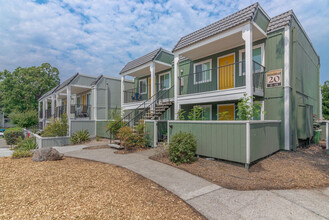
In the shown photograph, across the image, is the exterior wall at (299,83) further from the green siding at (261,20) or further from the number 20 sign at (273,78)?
the green siding at (261,20)

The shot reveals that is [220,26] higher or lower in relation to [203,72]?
higher

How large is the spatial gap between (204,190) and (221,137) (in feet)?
7.59

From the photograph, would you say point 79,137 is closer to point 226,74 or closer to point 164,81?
point 164,81

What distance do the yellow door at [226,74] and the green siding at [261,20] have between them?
1.82 metres

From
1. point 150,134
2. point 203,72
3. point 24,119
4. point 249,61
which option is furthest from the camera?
point 24,119

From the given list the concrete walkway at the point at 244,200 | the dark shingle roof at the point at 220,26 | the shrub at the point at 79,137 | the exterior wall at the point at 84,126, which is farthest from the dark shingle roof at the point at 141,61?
the concrete walkway at the point at 244,200

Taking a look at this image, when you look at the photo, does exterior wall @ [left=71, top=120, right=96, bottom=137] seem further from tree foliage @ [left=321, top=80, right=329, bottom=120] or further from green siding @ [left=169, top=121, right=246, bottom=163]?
tree foliage @ [left=321, top=80, right=329, bottom=120]

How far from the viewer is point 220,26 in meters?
7.80

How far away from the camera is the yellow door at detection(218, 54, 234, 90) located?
360 inches

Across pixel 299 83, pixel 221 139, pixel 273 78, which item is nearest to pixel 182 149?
pixel 221 139

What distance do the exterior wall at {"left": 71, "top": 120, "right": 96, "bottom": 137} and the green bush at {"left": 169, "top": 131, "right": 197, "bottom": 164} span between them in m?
9.24

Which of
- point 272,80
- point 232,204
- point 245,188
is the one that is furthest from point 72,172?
point 272,80

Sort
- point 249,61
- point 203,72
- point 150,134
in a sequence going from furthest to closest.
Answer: point 203,72 < point 150,134 < point 249,61

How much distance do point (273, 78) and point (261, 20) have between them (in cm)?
→ 261
